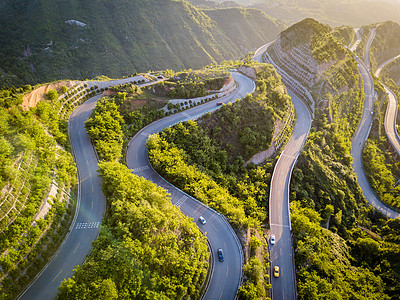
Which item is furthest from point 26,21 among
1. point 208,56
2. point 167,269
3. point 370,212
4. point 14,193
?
point 370,212

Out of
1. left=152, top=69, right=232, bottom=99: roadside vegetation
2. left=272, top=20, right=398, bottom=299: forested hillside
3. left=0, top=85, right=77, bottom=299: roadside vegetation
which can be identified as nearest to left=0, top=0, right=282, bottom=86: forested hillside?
left=152, top=69, right=232, bottom=99: roadside vegetation

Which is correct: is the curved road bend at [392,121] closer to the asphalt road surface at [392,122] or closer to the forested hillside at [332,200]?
the asphalt road surface at [392,122]

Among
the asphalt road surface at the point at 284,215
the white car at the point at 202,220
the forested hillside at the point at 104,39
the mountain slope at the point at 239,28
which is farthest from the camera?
the mountain slope at the point at 239,28

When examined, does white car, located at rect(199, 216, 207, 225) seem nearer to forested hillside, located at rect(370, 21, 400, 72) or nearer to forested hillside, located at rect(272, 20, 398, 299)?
forested hillside, located at rect(272, 20, 398, 299)

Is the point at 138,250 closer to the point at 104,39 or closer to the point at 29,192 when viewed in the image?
the point at 29,192

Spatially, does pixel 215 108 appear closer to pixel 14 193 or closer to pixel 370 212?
pixel 14 193

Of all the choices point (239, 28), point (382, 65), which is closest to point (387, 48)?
point (382, 65)

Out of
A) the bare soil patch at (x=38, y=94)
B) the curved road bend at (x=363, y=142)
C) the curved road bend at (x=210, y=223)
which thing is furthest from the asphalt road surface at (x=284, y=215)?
the bare soil patch at (x=38, y=94)

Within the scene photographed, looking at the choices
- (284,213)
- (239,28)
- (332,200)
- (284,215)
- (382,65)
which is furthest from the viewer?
(239,28)
